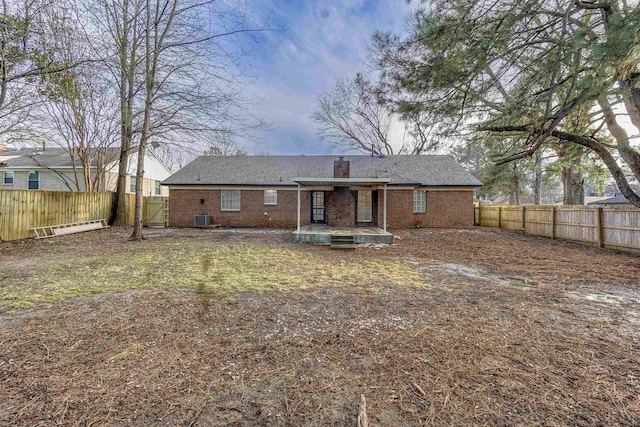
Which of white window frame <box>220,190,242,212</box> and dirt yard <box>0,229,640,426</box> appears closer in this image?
dirt yard <box>0,229,640,426</box>

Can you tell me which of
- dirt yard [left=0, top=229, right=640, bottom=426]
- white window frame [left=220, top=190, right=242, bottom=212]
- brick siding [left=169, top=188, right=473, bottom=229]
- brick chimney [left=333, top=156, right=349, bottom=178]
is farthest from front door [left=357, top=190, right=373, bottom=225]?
dirt yard [left=0, top=229, right=640, bottom=426]

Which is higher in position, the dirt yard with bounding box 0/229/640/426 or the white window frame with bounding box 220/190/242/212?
the white window frame with bounding box 220/190/242/212

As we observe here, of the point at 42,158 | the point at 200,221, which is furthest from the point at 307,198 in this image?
the point at 42,158

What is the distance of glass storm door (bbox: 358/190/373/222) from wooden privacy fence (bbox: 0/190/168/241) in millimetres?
11599

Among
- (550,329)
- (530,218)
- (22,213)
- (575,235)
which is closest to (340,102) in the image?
(530,218)

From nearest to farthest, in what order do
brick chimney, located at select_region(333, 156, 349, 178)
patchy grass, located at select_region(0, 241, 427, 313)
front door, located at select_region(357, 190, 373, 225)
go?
patchy grass, located at select_region(0, 241, 427, 313), brick chimney, located at select_region(333, 156, 349, 178), front door, located at select_region(357, 190, 373, 225)

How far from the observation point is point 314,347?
122 inches

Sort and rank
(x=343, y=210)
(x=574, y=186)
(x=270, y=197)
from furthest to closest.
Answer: (x=574, y=186), (x=270, y=197), (x=343, y=210)

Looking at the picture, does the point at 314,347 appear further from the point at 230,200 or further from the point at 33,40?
the point at 230,200

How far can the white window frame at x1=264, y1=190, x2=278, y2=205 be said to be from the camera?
54.9 feet

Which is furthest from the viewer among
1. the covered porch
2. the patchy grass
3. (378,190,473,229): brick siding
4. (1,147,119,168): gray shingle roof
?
(1,147,119,168): gray shingle roof

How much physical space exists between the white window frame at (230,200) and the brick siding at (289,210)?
195 mm

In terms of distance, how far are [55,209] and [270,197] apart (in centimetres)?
984

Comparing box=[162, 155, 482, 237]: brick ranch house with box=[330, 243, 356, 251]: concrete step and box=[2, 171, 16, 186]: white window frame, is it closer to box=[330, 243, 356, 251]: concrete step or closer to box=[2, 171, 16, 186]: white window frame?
box=[330, 243, 356, 251]: concrete step
